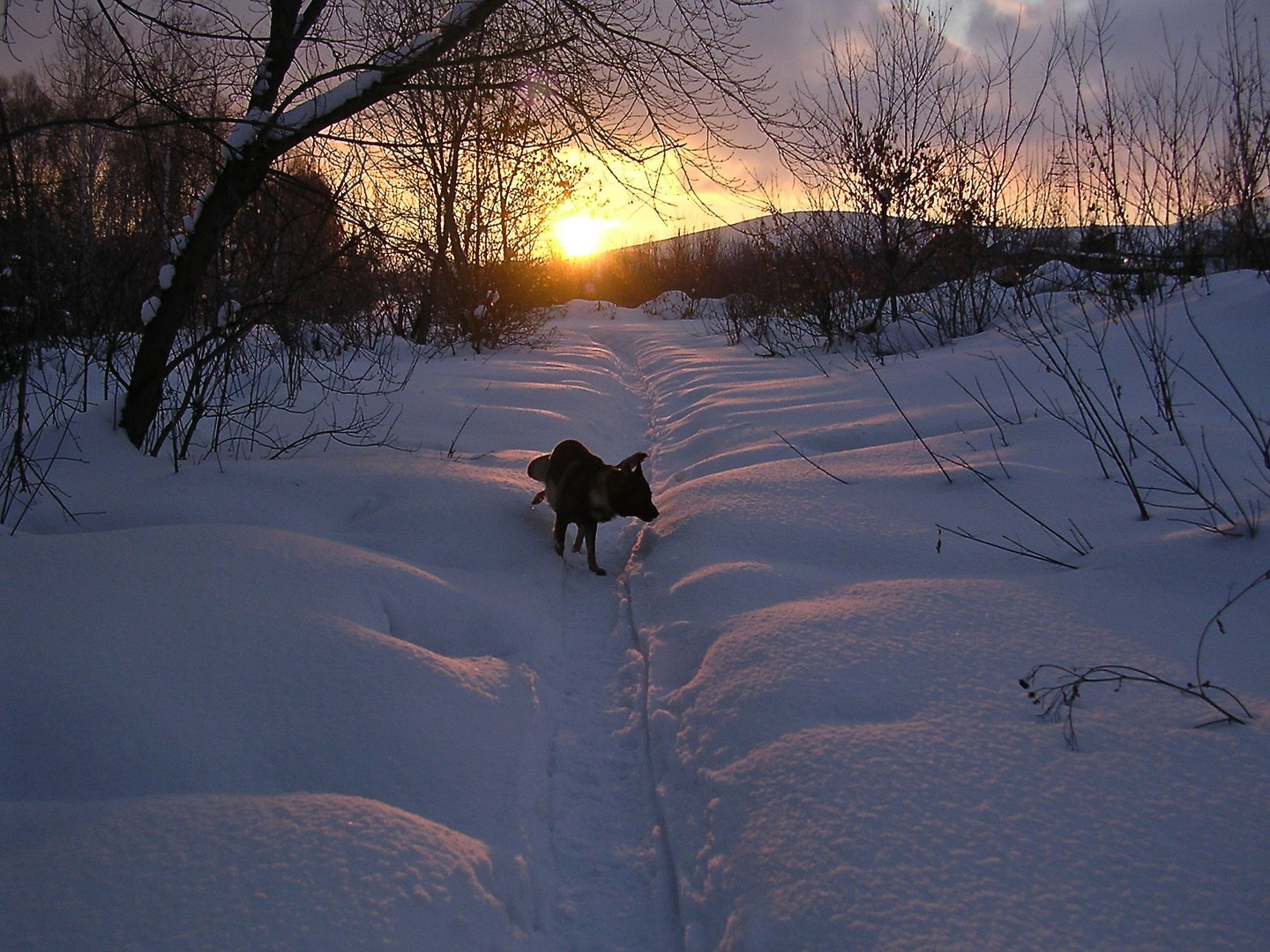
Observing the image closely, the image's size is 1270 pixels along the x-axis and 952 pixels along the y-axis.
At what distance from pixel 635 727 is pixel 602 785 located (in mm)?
366

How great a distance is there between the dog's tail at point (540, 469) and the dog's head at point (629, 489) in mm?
657

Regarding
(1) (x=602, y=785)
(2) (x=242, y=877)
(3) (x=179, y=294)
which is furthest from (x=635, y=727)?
(3) (x=179, y=294)

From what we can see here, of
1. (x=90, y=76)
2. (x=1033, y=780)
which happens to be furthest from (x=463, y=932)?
(x=90, y=76)

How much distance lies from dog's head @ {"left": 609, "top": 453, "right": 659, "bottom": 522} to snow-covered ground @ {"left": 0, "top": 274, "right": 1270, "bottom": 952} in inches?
16.8

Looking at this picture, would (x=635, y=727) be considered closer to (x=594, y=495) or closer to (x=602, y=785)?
(x=602, y=785)

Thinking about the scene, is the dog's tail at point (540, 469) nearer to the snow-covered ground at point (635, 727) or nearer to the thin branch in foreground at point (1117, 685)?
the snow-covered ground at point (635, 727)

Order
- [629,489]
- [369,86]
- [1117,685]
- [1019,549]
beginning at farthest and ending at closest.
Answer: [369,86], [629,489], [1019,549], [1117,685]

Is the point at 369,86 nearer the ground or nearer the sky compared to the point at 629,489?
nearer the sky

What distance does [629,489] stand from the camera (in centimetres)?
487

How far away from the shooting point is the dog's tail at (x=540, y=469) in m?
5.32

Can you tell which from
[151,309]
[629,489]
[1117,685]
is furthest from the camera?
[151,309]

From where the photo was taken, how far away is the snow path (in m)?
2.02

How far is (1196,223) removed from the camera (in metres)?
7.07

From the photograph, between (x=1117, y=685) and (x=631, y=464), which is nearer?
(x=1117, y=685)
